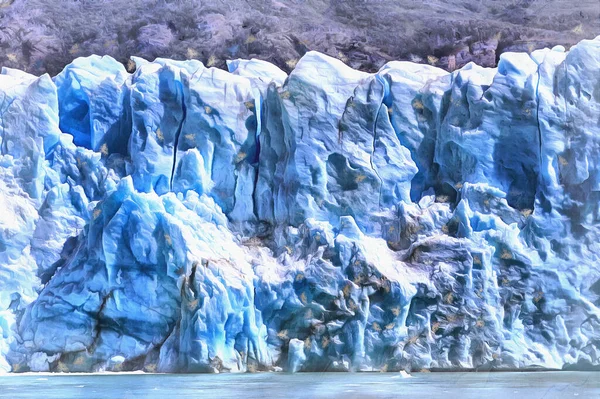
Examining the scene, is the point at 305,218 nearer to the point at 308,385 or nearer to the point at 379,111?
the point at 379,111

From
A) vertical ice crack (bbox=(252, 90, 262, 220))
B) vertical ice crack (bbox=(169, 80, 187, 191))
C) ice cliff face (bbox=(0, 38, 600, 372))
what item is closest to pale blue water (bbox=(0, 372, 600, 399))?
ice cliff face (bbox=(0, 38, 600, 372))

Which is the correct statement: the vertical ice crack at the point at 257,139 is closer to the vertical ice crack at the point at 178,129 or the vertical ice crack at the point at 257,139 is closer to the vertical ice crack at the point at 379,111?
the vertical ice crack at the point at 178,129

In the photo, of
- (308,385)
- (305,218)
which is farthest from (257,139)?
(308,385)

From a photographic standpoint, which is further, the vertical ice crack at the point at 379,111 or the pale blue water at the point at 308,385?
the vertical ice crack at the point at 379,111

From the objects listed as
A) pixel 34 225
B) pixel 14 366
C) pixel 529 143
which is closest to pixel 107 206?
pixel 34 225

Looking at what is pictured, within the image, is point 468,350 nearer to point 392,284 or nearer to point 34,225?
point 392,284

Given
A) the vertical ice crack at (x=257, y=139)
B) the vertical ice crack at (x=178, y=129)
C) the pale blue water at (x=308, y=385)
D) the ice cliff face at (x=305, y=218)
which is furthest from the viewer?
the vertical ice crack at (x=257, y=139)

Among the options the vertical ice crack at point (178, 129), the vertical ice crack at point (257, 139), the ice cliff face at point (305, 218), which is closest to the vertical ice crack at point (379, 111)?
the ice cliff face at point (305, 218)
